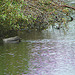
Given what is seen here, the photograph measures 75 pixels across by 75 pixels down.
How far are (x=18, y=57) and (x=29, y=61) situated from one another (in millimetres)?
1612

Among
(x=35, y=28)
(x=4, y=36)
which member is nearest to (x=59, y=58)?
(x=4, y=36)

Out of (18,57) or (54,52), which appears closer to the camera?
(18,57)

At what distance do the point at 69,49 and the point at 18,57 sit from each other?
14.5 ft

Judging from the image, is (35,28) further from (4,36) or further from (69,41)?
(69,41)

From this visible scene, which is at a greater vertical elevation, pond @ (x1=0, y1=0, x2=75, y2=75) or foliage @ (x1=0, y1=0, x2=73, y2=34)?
foliage @ (x1=0, y1=0, x2=73, y2=34)

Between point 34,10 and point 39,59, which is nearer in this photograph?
point 39,59

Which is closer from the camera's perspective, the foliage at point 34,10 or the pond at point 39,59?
the pond at point 39,59

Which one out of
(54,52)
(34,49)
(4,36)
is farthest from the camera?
(4,36)

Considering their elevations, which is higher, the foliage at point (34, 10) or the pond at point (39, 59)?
the foliage at point (34, 10)

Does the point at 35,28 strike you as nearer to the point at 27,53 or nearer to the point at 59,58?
the point at 27,53

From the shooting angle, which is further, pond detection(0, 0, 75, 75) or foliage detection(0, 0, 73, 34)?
foliage detection(0, 0, 73, 34)

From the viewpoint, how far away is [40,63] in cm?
1689

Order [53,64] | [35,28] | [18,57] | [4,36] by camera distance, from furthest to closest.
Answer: [35,28] → [4,36] → [18,57] → [53,64]

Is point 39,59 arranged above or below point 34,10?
below
